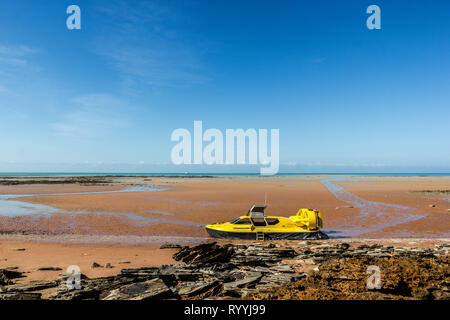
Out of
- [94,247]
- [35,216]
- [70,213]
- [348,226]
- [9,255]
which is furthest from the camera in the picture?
[70,213]

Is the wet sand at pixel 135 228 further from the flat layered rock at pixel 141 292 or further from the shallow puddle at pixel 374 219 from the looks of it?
the flat layered rock at pixel 141 292

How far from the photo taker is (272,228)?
1694 cm

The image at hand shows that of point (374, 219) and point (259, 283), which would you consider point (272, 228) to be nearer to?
point (259, 283)

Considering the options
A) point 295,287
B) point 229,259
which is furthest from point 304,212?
point 295,287

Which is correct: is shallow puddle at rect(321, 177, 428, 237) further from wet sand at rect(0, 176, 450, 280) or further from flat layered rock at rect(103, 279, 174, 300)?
flat layered rock at rect(103, 279, 174, 300)

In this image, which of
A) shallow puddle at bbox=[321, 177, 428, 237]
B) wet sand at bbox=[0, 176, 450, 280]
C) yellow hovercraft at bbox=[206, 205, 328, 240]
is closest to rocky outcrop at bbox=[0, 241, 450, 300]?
wet sand at bbox=[0, 176, 450, 280]

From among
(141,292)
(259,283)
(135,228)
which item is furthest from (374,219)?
(141,292)

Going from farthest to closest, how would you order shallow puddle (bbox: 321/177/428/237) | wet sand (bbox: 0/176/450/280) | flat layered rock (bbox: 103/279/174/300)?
shallow puddle (bbox: 321/177/428/237) < wet sand (bbox: 0/176/450/280) < flat layered rock (bbox: 103/279/174/300)

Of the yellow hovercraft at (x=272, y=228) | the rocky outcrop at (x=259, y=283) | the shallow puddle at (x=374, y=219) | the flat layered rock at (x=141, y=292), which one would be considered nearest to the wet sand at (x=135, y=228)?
the shallow puddle at (x=374, y=219)

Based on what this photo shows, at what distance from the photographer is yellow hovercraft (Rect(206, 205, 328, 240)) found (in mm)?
16891

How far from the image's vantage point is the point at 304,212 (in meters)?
17.7

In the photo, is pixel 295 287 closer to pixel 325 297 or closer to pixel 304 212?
pixel 325 297

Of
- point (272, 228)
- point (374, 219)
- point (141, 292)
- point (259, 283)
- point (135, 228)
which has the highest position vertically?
point (141, 292)
